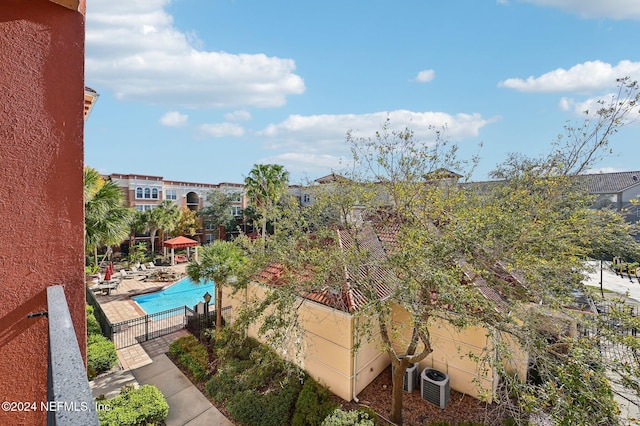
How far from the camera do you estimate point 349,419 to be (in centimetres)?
721

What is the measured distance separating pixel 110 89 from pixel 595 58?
41.0ft

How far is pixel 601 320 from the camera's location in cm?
543

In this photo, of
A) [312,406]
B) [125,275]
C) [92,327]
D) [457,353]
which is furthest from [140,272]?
[457,353]

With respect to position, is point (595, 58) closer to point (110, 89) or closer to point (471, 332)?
point (471, 332)

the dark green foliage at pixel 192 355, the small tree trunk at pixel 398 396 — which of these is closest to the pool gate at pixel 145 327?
the dark green foliage at pixel 192 355

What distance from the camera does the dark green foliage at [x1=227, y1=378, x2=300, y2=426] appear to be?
26.1 ft

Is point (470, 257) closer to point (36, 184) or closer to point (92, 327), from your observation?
point (36, 184)

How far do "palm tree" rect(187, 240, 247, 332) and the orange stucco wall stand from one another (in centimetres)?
874

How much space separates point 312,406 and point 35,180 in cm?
811

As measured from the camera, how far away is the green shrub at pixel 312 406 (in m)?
7.75

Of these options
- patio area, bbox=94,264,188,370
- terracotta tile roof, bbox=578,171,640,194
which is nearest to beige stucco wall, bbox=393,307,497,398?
patio area, bbox=94,264,188,370

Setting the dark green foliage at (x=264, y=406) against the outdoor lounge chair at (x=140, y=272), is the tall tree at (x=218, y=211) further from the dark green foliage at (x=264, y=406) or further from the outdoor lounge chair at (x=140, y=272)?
the dark green foliage at (x=264, y=406)

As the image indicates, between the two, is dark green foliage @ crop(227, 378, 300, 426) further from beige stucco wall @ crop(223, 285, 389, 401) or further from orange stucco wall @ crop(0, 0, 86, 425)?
orange stucco wall @ crop(0, 0, 86, 425)

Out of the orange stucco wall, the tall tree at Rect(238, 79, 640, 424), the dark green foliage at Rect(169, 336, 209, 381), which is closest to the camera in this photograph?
the orange stucco wall
